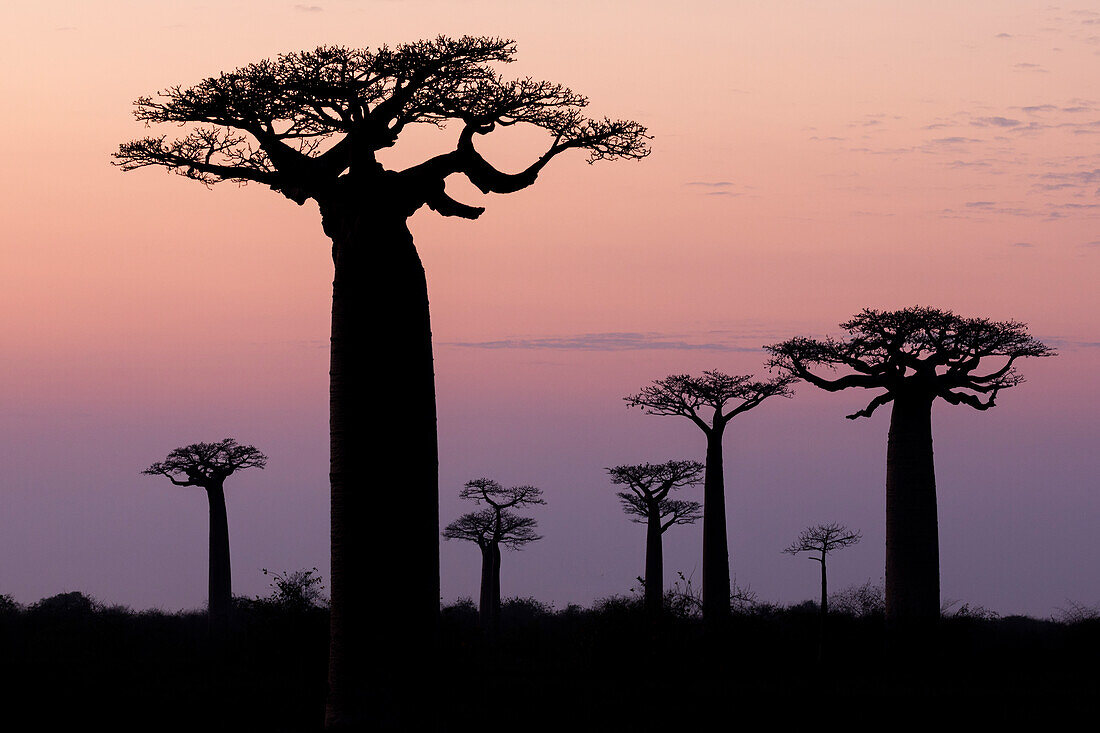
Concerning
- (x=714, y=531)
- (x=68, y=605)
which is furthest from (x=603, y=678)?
(x=68, y=605)

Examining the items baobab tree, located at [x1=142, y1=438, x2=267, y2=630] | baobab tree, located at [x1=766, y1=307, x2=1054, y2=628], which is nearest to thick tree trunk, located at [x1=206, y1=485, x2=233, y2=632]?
baobab tree, located at [x1=142, y1=438, x2=267, y2=630]

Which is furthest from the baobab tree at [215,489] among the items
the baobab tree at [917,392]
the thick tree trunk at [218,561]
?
the baobab tree at [917,392]

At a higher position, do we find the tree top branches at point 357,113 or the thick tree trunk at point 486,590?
the tree top branches at point 357,113

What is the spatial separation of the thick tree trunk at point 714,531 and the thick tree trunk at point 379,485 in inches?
626

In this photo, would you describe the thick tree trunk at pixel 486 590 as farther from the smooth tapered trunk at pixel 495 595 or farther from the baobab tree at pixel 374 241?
the baobab tree at pixel 374 241

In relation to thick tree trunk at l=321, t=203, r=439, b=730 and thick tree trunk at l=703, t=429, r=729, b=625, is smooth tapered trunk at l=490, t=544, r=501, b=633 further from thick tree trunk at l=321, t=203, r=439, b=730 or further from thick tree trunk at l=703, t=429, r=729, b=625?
thick tree trunk at l=321, t=203, r=439, b=730

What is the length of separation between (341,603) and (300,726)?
2.57 m

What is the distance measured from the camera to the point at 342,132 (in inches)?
474

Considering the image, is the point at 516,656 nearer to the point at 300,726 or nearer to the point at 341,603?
the point at 300,726

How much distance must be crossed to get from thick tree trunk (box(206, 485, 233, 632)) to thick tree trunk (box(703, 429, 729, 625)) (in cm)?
1207

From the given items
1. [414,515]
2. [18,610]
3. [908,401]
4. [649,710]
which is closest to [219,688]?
[649,710]

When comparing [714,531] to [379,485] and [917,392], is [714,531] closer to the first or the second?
[917,392]

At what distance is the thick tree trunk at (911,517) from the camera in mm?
21859

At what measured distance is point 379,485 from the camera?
35.8 feet
